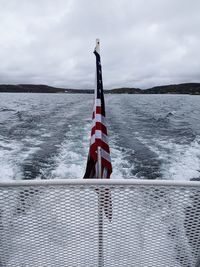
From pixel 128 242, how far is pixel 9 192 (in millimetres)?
980

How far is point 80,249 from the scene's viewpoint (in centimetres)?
208

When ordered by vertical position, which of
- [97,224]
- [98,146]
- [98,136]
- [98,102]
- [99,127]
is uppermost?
[98,102]

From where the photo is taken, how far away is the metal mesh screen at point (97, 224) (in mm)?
1887

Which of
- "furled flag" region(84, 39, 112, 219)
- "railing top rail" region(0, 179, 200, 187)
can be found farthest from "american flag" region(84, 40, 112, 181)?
"railing top rail" region(0, 179, 200, 187)

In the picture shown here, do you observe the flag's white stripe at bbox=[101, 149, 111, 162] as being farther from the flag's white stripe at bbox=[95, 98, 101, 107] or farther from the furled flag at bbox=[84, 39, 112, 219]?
the flag's white stripe at bbox=[95, 98, 101, 107]

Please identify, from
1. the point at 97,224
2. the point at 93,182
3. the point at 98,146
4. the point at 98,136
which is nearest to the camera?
the point at 93,182

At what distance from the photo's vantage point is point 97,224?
202cm

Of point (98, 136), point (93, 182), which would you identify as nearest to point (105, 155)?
point (98, 136)

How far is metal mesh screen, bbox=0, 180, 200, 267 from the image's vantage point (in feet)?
6.19

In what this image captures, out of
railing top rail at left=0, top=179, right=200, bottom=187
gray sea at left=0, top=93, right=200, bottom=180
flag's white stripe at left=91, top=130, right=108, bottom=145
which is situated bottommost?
gray sea at left=0, top=93, right=200, bottom=180

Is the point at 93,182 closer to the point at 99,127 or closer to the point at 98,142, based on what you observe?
the point at 98,142

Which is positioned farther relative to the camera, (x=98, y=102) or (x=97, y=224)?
(x=98, y=102)

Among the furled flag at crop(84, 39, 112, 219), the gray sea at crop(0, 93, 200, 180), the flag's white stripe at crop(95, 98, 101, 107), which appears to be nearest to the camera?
the furled flag at crop(84, 39, 112, 219)

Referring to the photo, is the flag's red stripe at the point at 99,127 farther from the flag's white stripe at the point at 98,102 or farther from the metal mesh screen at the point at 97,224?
the metal mesh screen at the point at 97,224
